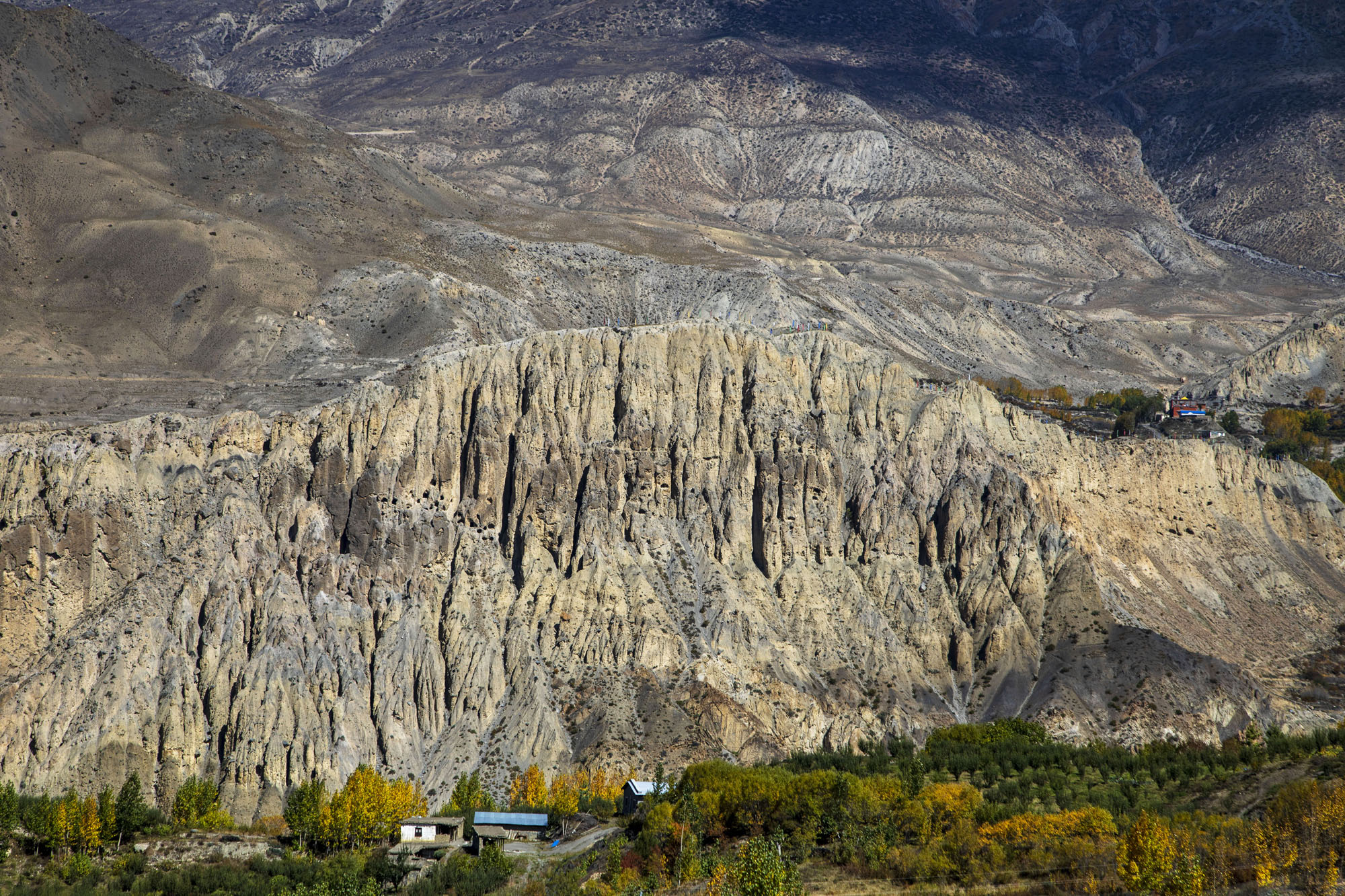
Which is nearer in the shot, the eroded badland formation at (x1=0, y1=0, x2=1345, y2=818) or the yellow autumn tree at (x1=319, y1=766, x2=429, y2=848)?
the yellow autumn tree at (x1=319, y1=766, x2=429, y2=848)

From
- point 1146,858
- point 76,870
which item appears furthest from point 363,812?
point 1146,858

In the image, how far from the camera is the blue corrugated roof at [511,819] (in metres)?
91.1

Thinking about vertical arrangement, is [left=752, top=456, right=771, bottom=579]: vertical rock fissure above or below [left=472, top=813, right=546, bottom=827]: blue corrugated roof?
above

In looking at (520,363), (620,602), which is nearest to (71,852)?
(620,602)

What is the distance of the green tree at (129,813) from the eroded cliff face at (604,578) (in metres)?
14.5

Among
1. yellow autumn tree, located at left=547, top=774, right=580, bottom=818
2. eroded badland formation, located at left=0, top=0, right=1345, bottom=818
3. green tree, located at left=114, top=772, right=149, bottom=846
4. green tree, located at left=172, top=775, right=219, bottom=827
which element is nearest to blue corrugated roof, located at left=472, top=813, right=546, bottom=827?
yellow autumn tree, located at left=547, top=774, right=580, bottom=818

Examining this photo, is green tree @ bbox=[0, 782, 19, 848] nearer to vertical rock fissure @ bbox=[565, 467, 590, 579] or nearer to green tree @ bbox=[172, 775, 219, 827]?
green tree @ bbox=[172, 775, 219, 827]

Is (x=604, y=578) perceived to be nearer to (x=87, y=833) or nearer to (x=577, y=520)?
(x=577, y=520)

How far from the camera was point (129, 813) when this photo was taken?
87.7 meters

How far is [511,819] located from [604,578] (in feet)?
110

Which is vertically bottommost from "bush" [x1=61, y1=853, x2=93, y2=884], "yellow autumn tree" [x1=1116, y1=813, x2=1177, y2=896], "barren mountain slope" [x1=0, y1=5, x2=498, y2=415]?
"yellow autumn tree" [x1=1116, y1=813, x2=1177, y2=896]

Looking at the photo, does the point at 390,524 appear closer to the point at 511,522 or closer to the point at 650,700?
the point at 511,522

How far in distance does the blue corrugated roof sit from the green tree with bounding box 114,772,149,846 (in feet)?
64.2

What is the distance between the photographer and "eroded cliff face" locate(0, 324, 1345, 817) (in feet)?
361
